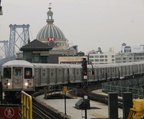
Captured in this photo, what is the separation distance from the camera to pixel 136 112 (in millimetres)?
16156

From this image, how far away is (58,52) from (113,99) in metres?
166

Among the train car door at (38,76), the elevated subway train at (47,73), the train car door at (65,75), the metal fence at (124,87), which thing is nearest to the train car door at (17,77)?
the elevated subway train at (47,73)

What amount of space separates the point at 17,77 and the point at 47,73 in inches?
441

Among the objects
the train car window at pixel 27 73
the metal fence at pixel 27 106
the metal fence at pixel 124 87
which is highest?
the train car window at pixel 27 73

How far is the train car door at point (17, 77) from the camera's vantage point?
31906 millimetres

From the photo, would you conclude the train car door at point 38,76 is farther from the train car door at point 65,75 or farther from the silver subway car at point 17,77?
the train car door at point 65,75

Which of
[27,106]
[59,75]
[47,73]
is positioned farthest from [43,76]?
[27,106]

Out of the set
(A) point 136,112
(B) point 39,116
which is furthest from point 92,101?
(A) point 136,112

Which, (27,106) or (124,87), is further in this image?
(124,87)

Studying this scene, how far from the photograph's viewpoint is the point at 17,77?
105ft

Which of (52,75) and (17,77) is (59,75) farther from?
(17,77)

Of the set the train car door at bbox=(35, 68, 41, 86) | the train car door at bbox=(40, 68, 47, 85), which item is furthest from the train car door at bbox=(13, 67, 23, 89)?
the train car door at bbox=(40, 68, 47, 85)

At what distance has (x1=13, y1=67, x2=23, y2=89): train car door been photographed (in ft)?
105

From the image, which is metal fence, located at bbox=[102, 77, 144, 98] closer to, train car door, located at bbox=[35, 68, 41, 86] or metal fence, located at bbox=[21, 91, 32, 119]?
train car door, located at bbox=[35, 68, 41, 86]
